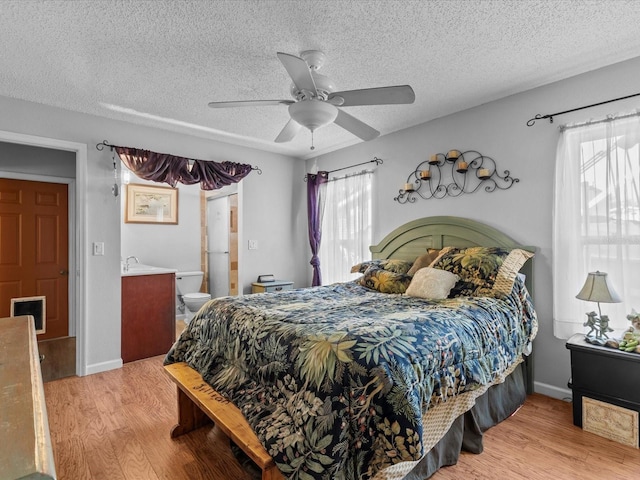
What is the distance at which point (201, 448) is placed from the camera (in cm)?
203

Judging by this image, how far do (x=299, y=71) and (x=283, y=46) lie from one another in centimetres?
48

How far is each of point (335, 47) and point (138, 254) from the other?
4.33 meters

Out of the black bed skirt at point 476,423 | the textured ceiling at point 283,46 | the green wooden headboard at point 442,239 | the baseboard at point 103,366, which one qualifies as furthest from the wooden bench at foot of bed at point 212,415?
the green wooden headboard at point 442,239

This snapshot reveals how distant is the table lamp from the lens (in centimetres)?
216

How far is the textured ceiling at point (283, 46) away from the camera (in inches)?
73.6

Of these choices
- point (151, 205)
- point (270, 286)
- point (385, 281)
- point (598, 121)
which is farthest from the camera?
point (151, 205)

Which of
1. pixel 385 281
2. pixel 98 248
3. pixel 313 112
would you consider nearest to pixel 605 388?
pixel 385 281

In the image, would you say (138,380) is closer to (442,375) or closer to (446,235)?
(442,375)

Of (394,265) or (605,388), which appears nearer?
(605,388)

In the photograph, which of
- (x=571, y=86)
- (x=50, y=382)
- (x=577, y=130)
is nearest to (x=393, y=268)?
(x=577, y=130)

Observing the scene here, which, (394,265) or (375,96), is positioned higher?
(375,96)

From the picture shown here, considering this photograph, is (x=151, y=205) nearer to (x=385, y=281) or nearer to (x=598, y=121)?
(x=385, y=281)

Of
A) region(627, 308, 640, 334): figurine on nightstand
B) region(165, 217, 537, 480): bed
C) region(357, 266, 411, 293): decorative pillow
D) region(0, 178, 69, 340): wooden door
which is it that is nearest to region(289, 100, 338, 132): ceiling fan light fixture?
region(165, 217, 537, 480): bed

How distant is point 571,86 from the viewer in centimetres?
258
